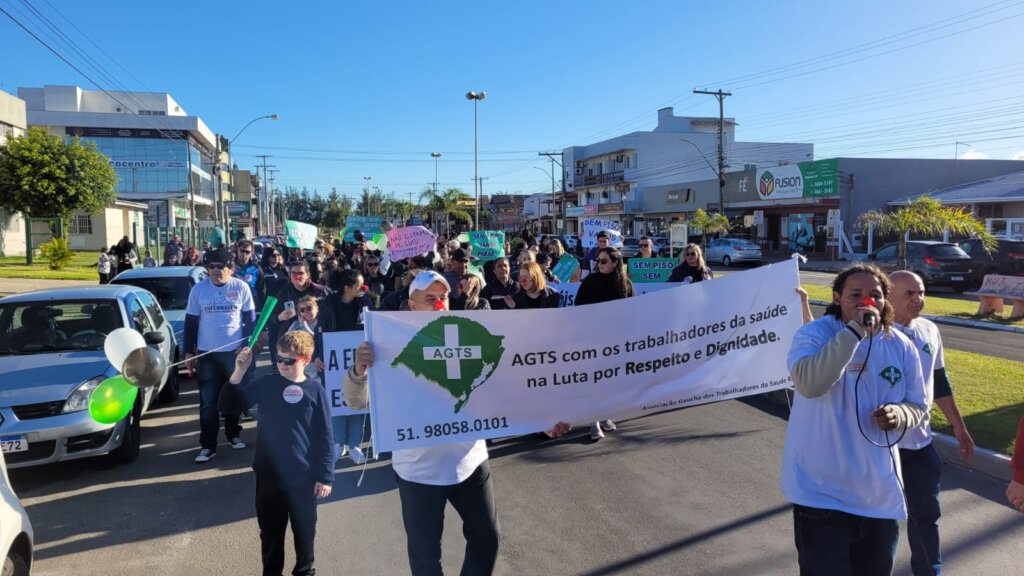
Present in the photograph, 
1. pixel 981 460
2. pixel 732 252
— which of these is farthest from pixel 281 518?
pixel 732 252

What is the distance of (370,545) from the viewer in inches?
175

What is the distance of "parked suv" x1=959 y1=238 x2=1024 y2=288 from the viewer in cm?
1980

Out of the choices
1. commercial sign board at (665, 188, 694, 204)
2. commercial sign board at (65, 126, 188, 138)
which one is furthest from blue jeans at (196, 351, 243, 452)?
commercial sign board at (65, 126, 188, 138)

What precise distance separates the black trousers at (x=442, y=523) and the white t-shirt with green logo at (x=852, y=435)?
1.34 m

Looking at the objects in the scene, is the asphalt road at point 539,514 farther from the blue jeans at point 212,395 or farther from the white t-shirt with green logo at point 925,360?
the white t-shirt with green logo at point 925,360

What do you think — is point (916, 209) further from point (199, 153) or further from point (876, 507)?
point (199, 153)

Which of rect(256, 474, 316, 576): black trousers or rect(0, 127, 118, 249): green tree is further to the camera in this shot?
rect(0, 127, 118, 249): green tree

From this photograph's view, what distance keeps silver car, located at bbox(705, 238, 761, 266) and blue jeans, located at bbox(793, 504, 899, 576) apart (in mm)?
33494

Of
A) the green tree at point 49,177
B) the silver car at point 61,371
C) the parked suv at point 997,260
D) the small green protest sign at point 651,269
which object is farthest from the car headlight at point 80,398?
the green tree at point 49,177

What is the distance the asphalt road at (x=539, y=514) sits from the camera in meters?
4.16

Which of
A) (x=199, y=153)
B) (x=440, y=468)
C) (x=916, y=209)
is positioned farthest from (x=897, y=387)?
(x=199, y=153)

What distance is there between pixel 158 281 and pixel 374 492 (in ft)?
21.8

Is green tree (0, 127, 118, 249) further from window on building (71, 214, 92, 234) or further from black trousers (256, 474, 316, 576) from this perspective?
black trousers (256, 474, 316, 576)

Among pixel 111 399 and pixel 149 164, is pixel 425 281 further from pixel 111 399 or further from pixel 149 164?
pixel 149 164
